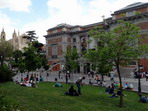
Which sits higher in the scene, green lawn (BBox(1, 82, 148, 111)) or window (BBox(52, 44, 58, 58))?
window (BBox(52, 44, 58, 58))

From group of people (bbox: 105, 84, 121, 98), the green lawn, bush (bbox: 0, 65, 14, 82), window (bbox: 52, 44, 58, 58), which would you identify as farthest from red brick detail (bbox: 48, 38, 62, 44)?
the green lawn

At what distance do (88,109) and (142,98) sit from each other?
6275 mm

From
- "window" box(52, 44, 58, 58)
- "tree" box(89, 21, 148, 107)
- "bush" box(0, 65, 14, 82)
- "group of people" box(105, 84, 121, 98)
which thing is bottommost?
"group of people" box(105, 84, 121, 98)

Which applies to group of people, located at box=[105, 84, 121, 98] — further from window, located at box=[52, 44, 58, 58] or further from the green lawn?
window, located at box=[52, 44, 58, 58]

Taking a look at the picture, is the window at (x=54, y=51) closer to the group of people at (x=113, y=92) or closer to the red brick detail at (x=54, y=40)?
the red brick detail at (x=54, y=40)

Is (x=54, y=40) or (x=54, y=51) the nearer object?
(x=54, y=40)

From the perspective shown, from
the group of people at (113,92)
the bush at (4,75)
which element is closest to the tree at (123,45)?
the group of people at (113,92)

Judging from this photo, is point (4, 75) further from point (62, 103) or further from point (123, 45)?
point (123, 45)

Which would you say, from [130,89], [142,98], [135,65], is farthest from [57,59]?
[142,98]

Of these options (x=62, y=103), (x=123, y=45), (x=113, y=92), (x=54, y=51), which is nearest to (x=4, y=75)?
(x=62, y=103)

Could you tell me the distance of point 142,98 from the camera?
44.6 feet

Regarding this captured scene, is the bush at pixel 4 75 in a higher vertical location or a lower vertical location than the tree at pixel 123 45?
lower

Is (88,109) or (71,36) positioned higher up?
(71,36)

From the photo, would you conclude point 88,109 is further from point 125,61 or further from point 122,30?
point 122,30
